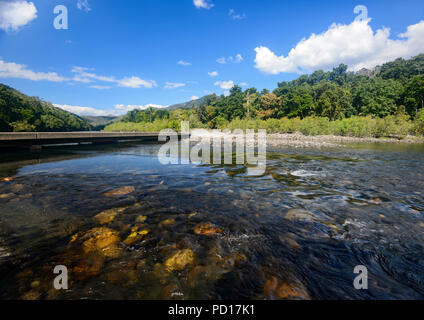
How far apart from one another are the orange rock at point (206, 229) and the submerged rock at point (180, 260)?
1.83ft

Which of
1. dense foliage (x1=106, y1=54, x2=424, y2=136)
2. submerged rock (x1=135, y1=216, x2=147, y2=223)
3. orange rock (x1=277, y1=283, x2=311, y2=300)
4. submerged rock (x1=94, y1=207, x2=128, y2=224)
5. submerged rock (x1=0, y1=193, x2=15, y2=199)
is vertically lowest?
orange rock (x1=277, y1=283, x2=311, y2=300)

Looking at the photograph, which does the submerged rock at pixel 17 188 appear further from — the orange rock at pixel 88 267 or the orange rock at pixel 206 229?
the orange rock at pixel 206 229

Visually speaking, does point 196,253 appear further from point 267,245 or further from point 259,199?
point 259,199

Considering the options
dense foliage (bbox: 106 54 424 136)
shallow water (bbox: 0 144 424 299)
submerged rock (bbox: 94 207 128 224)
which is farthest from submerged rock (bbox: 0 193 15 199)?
dense foliage (bbox: 106 54 424 136)

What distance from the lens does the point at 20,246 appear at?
284cm

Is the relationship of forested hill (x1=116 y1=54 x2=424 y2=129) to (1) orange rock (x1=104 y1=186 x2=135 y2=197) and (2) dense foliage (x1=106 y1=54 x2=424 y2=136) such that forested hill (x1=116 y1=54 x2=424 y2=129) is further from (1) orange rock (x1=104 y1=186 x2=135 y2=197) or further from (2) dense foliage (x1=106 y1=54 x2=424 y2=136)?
(1) orange rock (x1=104 y1=186 x2=135 y2=197)

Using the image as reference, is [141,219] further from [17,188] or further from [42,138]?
[42,138]

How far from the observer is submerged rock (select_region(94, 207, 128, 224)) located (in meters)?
3.75

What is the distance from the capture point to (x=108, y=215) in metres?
4.00

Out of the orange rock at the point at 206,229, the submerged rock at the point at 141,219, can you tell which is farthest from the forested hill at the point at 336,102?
the submerged rock at the point at 141,219

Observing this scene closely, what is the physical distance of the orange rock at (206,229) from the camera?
339 centimetres

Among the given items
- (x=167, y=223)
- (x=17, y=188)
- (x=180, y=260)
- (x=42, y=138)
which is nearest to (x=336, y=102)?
(x=42, y=138)

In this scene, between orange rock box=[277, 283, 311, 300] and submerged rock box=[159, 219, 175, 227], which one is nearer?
orange rock box=[277, 283, 311, 300]

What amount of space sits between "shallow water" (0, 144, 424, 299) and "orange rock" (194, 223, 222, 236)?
0.12 feet
